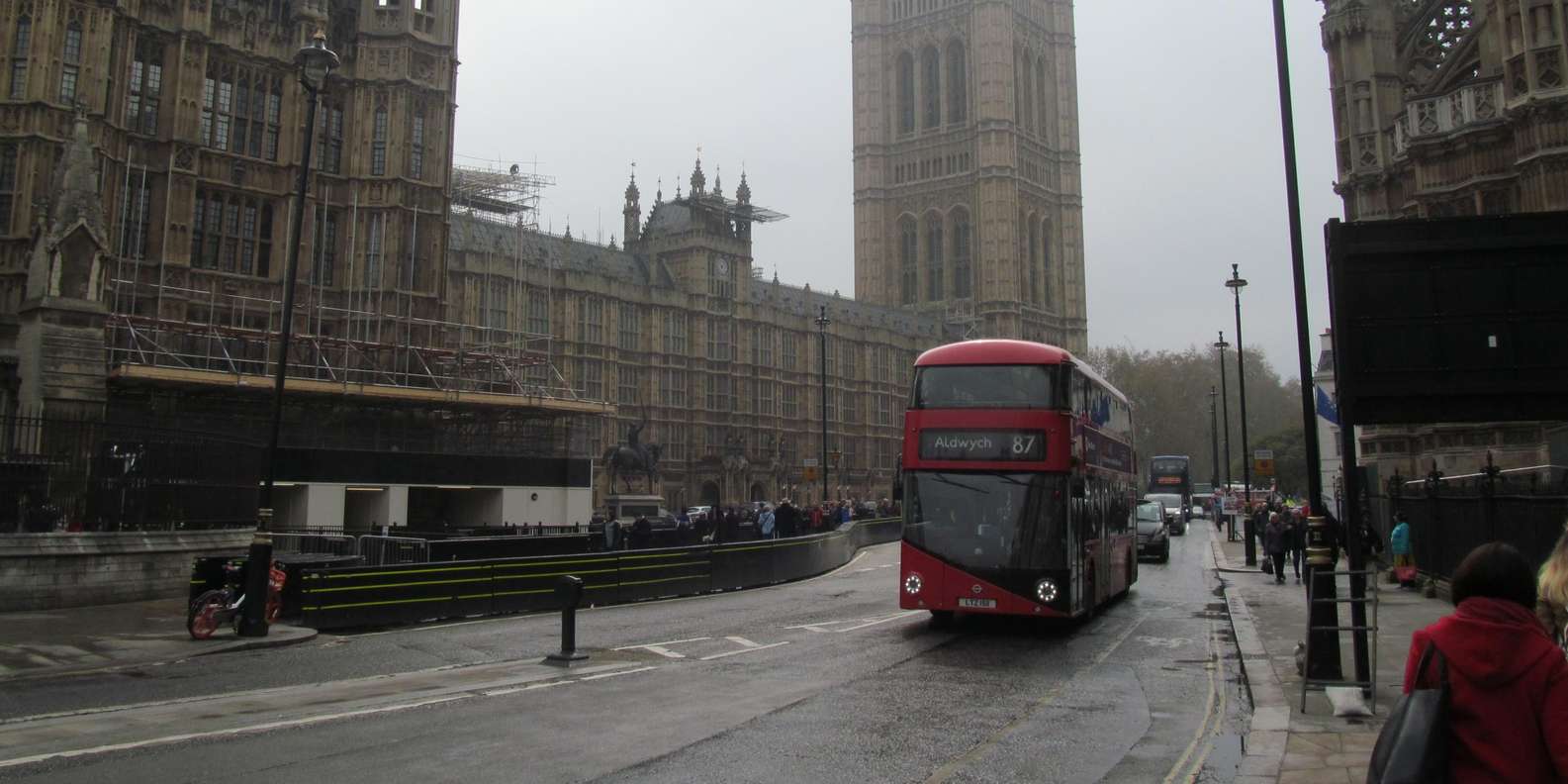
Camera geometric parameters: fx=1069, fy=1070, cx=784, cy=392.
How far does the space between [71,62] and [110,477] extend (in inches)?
655

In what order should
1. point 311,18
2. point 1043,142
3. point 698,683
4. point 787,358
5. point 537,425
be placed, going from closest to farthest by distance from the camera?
point 698,683, point 311,18, point 537,425, point 787,358, point 1043,142

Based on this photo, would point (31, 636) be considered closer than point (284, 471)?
Yes

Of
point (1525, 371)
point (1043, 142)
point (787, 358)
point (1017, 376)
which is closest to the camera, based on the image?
point (1525, 371)

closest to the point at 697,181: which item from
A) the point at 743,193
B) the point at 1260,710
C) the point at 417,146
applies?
the point at 743,193

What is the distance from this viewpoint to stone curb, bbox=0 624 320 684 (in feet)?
36.9

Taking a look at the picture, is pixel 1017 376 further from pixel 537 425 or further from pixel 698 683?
pixel 537 425

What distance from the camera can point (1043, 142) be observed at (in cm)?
11519

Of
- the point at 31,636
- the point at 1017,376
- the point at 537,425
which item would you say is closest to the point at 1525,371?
the point at 1017,376

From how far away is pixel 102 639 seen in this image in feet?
44.3

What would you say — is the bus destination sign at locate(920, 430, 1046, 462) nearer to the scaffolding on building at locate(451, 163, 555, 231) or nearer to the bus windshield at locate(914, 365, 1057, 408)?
the bus windshield at locate(914, 365, 1057, 408)

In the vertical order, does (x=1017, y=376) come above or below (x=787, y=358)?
below

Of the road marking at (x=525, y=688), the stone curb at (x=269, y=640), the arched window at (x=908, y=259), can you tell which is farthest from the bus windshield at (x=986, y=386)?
the arched window at (x=908, y=259)

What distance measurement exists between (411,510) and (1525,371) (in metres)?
33.0

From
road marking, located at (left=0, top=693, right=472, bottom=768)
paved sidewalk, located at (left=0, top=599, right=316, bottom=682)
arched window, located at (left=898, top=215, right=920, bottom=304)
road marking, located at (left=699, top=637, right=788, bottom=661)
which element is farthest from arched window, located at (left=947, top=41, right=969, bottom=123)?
road marking, located at (left=0, top=693, right=472, bottom=768)
